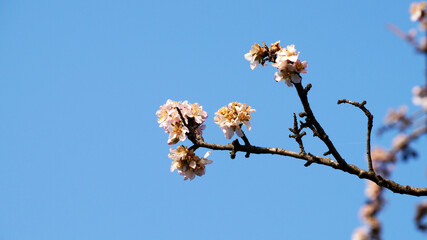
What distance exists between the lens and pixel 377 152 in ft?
13.5

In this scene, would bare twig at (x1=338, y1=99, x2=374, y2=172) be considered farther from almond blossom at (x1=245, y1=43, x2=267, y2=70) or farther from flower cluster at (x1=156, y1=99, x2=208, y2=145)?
flower cluster at (x1=156, y1=99, x2=208, y2=145)

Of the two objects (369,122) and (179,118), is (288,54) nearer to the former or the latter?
(369,122)

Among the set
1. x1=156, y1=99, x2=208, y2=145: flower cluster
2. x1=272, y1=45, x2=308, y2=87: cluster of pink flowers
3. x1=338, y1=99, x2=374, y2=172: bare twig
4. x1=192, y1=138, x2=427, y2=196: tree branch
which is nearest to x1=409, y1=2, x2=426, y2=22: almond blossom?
x1=338, y1=99, x2=374, y2=172: bare twig

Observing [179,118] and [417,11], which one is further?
[179,118]

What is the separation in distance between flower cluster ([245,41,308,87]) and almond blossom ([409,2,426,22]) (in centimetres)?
133

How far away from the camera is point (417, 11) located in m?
4.22

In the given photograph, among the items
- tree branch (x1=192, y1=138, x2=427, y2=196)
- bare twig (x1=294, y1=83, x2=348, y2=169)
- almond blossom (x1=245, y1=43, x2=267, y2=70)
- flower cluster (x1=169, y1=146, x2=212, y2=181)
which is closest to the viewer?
Answer: tree branch (x1=192, y1=138, x2=427, y2=196)

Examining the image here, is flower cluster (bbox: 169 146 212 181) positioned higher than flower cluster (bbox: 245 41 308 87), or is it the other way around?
flower cluster (bbox: 245 41 308 87)

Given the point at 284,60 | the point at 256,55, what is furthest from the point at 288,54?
the point at 256,55

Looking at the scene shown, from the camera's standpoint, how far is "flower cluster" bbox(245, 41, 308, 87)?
150 inches

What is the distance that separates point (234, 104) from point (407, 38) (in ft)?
5.76

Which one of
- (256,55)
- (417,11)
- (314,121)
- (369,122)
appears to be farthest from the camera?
(417,11)

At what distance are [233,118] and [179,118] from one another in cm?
62

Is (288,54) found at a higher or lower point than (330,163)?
higher
